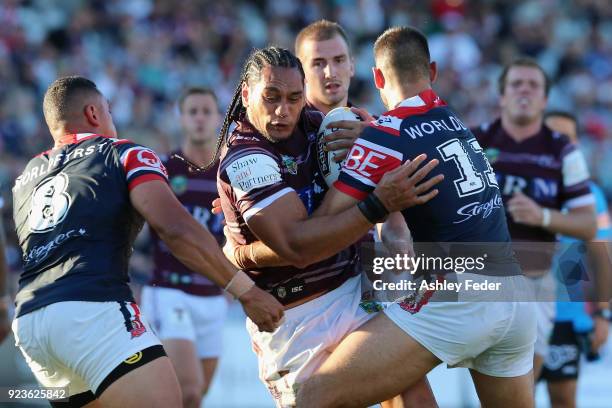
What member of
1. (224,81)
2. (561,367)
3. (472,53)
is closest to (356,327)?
(561,367)

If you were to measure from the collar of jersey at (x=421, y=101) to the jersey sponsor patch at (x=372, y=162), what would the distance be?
13.5 inches

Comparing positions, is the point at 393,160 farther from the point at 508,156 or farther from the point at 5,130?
the point at 5,130

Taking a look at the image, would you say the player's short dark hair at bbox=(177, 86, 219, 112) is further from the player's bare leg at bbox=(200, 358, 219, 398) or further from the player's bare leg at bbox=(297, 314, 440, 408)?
the player's bare leg at bbox=(297, 314, 440, 408)

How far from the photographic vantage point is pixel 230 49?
17.7 m

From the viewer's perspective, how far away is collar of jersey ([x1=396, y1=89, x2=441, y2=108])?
5.47m

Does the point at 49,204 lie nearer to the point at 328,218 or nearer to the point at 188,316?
the point at 328,218

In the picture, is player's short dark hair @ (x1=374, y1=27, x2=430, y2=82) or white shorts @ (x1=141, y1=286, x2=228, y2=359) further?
white shorts @ (x1=141, y1=286, x2=228, y2=359)

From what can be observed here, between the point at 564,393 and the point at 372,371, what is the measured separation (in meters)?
4.39

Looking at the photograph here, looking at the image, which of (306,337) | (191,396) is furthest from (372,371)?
(191,396)

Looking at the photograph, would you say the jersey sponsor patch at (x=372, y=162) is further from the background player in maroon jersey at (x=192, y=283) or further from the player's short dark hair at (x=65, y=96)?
the background player in maroon jersey at (x=192, y=283)

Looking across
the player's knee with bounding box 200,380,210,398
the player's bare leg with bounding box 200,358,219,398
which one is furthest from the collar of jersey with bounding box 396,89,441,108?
the player's bare leg with bounding box 200,358,219,398

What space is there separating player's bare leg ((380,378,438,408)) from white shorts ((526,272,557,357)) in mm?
2865

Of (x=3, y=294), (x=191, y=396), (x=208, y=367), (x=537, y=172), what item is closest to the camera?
(x=3, y=294)

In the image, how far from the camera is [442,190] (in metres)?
5.28
